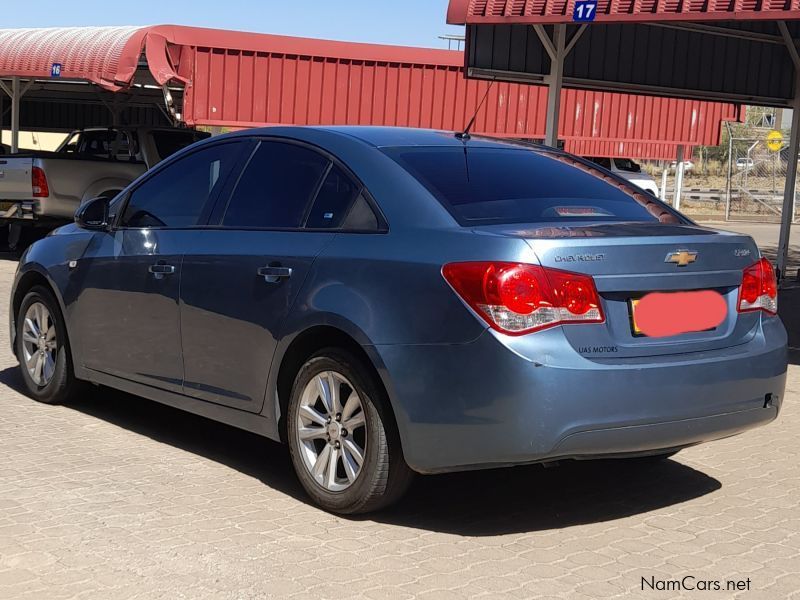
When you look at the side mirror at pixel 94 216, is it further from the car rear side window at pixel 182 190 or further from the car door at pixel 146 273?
the car rear side window at pixel 182 190

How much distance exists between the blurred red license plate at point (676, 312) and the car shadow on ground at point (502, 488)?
3.05ft

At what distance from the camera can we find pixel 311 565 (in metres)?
4.21

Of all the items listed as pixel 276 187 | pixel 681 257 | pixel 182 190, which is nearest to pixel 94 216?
pixel 182 190

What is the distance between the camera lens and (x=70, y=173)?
52.0 ft

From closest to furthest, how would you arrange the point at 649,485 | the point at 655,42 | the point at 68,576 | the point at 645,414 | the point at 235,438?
the point at 68,576 → the point at 645,414 → the point at 649,485 → the point at 235,438 → the point at 655,42

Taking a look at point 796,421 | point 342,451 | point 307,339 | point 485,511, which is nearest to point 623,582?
point 485,511

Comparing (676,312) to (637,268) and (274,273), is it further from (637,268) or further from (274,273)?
(274,273)

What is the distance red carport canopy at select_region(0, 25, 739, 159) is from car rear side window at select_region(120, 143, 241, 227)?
1087cm

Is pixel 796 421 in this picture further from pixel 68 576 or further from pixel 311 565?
pixel 68 576

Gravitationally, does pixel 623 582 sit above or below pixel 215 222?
below

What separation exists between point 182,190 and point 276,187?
83cm

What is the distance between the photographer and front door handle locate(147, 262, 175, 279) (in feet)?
18.6

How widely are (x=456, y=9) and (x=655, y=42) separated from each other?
4.80 m

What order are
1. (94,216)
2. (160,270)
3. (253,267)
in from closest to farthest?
(253,267), (160,270), (94,216)
